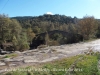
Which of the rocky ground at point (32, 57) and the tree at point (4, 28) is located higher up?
the tree at point (4, 28)

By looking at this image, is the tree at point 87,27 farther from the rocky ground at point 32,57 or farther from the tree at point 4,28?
the tree at point 4,28

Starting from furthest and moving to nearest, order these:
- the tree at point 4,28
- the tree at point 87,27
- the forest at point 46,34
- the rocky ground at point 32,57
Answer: the tree at point 4,28 → the forest at point 46,34 → the tree at point 87,27 → the rocky ground at point 32,57

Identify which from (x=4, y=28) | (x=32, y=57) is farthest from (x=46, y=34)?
(x=32, y=57)

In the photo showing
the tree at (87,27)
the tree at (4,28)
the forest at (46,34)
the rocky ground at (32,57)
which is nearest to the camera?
the rocky ground at (32,57)

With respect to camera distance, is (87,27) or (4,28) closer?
(87,27)

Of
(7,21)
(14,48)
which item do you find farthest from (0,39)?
(14,48)

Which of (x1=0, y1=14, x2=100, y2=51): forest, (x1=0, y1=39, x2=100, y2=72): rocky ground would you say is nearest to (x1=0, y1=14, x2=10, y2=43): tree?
(x1=0, y1=14, x2=100, y2=51): forest

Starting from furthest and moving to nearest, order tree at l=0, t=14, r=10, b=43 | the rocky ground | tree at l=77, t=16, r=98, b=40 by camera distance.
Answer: tree at l=0, t=14, r=10, b=43, tree at l=77, t=16, r=98, b=40, the rocky ground

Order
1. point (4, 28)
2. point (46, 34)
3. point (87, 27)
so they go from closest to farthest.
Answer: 1. point (87, 27)
2. point (46, 34)
3. point (4, 28)

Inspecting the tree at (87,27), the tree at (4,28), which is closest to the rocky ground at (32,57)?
the tree at (87,27)

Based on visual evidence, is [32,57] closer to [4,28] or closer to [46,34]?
[46,34]

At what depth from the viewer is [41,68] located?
4.68 meters

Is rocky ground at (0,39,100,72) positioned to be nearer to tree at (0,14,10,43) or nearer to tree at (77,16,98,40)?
tree at (77,16,98,40)

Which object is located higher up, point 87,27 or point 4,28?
point 4,28
